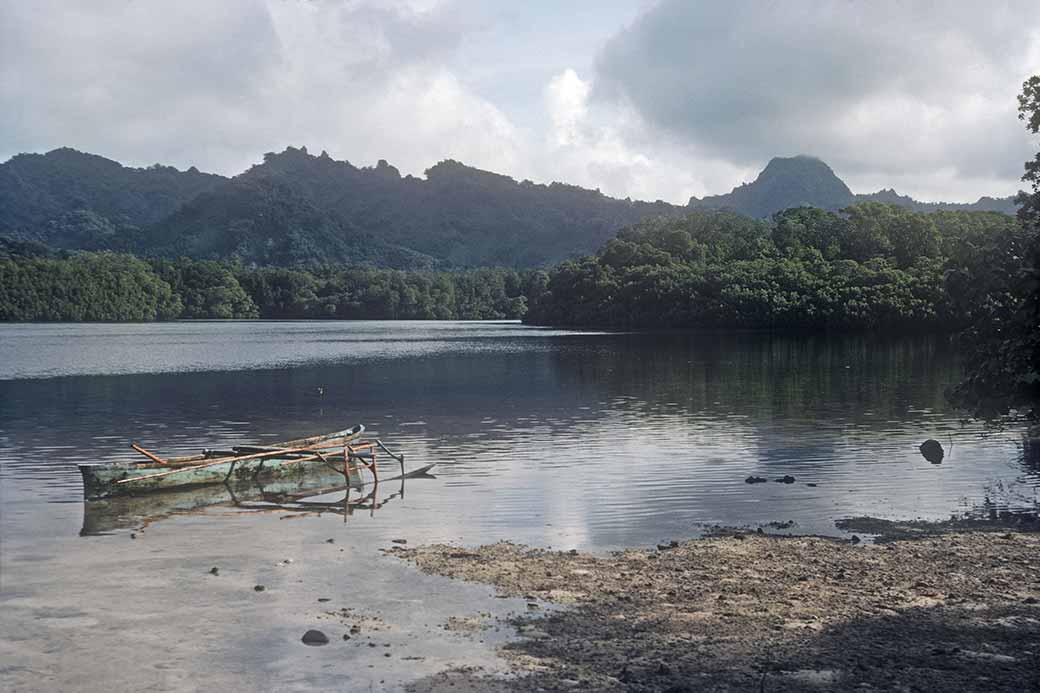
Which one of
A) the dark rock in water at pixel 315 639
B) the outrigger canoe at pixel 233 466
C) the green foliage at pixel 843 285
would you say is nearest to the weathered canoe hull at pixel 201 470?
the outrigger canoe at pixel 233 466

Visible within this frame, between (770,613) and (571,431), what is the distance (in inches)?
1254

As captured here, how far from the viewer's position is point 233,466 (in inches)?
1337

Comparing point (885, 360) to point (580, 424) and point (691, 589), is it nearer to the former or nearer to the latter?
point (580, 424)

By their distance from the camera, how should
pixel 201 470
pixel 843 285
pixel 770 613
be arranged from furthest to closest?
pixel 843 285, pixel 201 470, pixel 770 613

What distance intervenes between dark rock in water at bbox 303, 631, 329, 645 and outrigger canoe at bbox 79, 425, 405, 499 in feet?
52.8

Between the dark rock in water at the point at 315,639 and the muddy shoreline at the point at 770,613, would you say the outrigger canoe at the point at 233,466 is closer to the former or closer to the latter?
the muddy shoreline at the point at 770,613

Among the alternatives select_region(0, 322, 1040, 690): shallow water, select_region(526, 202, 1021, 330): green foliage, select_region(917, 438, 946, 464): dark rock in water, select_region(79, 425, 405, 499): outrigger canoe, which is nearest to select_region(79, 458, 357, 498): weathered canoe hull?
select_region(79, 425, 405, 499): outrigger canoe

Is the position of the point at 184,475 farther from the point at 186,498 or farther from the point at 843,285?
the point at 843,285

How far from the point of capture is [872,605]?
18562 mm

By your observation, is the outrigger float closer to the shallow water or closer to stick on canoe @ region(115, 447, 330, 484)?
stick on canoe @ region(115, 447, 330, 484)

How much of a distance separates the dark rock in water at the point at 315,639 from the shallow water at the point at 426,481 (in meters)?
0.25

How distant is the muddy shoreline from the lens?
15008mm

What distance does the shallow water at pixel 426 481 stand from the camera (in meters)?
19.2

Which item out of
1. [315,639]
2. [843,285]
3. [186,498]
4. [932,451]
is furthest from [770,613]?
[843,285]
